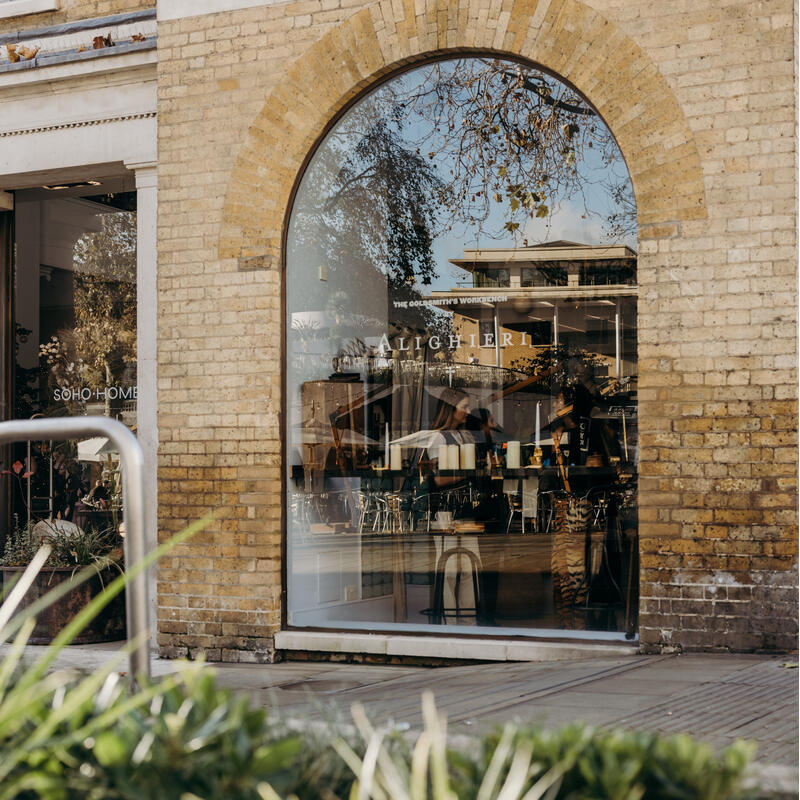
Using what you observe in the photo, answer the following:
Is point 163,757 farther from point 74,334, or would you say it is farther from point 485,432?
point 74,334

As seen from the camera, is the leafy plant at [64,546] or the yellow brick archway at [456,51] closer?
the yellow brick archway at [456,51]

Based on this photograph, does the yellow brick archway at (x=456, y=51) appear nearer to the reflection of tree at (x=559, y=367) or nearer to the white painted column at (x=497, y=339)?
the reflection of tree at (x=559, y=367)

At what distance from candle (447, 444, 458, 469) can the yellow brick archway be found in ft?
5.57

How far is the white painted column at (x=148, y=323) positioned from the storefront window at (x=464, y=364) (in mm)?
1119

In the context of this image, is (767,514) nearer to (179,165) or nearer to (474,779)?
(474,779)

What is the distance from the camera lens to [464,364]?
727cm

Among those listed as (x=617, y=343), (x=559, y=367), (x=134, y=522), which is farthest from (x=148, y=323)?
(x=134, y=522)

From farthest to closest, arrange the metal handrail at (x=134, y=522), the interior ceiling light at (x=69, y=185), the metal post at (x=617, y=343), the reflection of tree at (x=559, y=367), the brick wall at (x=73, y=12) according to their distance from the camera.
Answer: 1. the interior ceiling light at (x=69, y=185)
2. the brick wall at (x=73, y=12)
3. the reflection of tree at (x=559, y=367)
4. the metal post at (x=617, y=343)
5. the metal handrail at (x=134, y=522)

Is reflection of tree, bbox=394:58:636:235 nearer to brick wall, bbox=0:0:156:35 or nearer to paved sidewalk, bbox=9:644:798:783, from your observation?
brick wall, bbox=0:0:156:35

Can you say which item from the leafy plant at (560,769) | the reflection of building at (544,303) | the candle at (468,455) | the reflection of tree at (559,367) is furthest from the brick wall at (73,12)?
the leafy plant at (560,769)

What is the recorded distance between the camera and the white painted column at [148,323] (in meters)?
7.82

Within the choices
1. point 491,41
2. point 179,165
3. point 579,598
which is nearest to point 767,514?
point 579,598

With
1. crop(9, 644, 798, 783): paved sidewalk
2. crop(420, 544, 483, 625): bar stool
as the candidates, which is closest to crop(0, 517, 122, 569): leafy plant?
crop(9, 644, 798, 783): paved sidewalk

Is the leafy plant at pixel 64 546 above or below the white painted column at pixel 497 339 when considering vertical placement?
below
